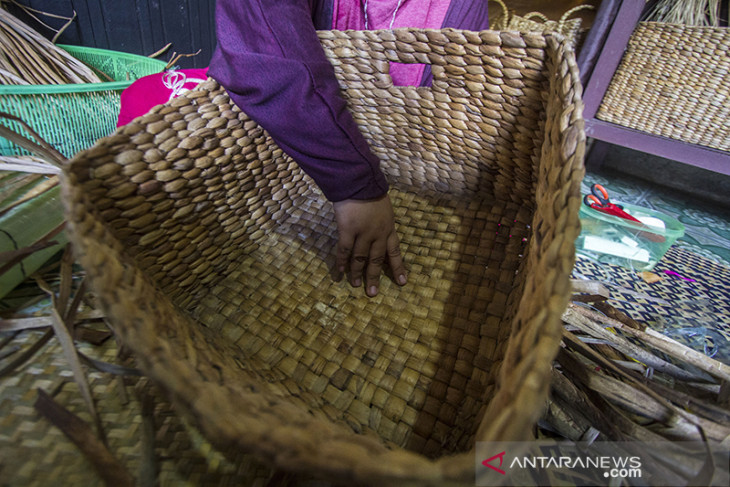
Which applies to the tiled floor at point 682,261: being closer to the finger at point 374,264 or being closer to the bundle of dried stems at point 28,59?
the finger at point 374,264

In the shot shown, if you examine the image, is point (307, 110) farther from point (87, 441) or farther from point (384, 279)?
point (87, 441)

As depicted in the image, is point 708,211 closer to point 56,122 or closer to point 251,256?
point 251,256

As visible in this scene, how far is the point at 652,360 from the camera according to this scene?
500 mm

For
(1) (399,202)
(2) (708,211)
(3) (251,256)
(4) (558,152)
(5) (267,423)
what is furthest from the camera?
(2) (708,211)

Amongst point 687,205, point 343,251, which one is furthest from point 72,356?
point 687,205

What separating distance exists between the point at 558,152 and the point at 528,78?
0.24 m

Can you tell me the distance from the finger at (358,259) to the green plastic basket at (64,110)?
71 cm

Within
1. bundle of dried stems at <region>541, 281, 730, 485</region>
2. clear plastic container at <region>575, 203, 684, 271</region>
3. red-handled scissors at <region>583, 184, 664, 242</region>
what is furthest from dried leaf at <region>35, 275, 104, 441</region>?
red-handled scissors at <region>583, 184, 664, 242</region>

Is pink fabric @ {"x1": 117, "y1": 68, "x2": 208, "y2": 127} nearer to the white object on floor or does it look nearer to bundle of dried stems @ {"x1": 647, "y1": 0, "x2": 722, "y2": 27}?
the white object on floor

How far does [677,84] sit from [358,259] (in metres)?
1.14

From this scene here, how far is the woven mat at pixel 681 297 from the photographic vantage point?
714mm

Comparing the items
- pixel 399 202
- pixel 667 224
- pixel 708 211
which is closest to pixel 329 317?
pixel 399 202

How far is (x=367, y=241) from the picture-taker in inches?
21.7

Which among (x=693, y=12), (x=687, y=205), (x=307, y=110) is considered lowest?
(x=687, y=205)
